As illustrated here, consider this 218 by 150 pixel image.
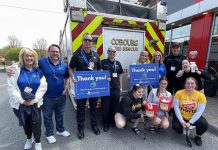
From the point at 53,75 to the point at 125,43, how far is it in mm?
1610

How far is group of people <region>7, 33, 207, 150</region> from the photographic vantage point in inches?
82.7

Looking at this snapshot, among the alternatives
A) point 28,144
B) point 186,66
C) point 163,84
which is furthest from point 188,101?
point 28,144

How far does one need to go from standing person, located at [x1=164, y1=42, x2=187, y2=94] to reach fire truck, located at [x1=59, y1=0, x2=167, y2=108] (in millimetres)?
451

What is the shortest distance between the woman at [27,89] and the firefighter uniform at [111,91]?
1.12 meters

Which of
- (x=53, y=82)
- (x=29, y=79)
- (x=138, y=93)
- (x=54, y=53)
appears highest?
(x=54, y=53)

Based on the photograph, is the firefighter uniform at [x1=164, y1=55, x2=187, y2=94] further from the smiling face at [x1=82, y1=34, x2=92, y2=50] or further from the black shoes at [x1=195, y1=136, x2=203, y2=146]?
the smiling face at [x1=82, y1=34, x2=92, y2=50]

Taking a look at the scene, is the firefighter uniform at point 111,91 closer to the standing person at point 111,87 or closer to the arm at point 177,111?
the standing person at point 111,87

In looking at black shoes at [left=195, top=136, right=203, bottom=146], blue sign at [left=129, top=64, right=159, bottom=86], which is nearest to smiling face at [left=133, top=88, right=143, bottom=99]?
blue sign at [left=129, top=64, right=159, bottom=86]

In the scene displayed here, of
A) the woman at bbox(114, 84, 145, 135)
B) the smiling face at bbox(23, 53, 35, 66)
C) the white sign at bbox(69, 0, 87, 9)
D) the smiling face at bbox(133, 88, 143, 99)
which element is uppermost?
the white sign at bbox(69, 0, 87, 9)

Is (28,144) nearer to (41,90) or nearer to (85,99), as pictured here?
(41,90)

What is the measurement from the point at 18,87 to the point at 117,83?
Answer: 165 centimetres

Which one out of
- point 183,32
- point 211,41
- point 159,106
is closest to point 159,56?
point 159,106

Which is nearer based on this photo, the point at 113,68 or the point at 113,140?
the point at 113,140

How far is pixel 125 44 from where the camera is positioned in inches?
122
